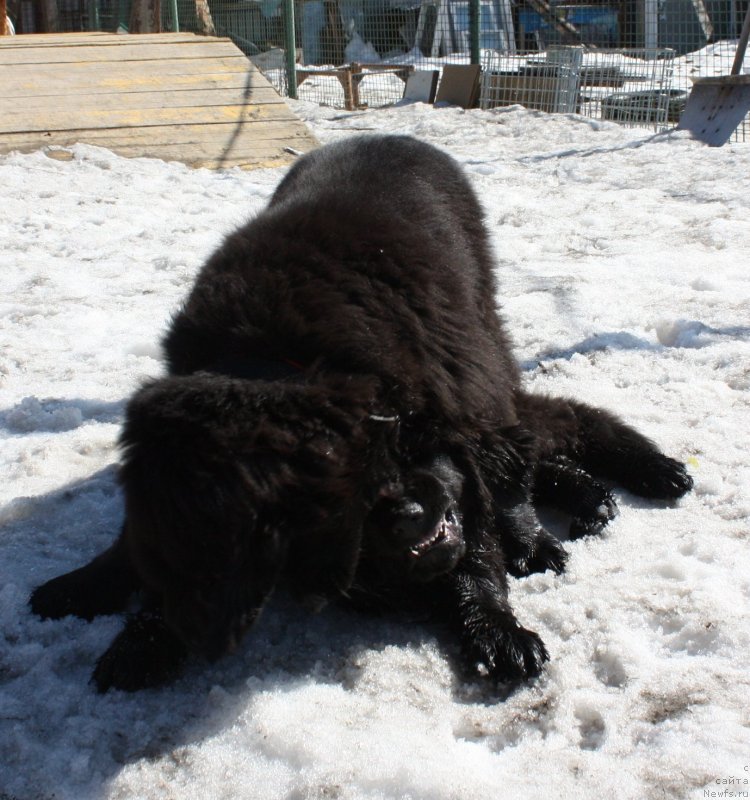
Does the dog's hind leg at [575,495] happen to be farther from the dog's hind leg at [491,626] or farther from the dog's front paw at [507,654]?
the dog's front paw at [507,654]

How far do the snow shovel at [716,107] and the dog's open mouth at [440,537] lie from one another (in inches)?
244

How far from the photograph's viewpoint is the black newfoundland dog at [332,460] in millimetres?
1528

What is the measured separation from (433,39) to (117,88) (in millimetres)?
6516

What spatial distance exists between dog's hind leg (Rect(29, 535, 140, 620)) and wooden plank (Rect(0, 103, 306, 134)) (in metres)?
5.07

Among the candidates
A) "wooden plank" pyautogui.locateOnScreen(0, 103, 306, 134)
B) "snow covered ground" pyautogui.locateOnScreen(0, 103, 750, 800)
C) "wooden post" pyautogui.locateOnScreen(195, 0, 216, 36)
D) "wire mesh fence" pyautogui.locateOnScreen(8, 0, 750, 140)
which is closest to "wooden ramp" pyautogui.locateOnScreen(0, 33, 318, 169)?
"wooden plank" pyautogui.locateOnScreen(0, 103, 306, 134)

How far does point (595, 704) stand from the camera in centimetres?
163

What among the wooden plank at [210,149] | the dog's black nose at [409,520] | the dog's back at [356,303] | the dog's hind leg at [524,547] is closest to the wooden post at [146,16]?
the wooden plank at [210,149]

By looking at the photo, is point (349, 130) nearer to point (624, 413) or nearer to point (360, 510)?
point (624, 413)

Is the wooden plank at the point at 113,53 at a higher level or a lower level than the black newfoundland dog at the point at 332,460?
higher

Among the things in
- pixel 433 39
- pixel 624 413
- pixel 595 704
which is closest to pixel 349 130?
pixel 433 39

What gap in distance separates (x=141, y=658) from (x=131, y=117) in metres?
5.65

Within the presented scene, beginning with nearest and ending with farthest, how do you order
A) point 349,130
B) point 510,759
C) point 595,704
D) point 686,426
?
point 510,759
point 595,704
point 686,426
point 349,130

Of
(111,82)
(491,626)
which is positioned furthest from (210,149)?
(491,626)

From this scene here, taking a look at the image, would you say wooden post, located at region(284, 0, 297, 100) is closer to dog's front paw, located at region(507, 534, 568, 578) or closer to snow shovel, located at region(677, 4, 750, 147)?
snow shovel, located at region(677, 4, 750, 147)
